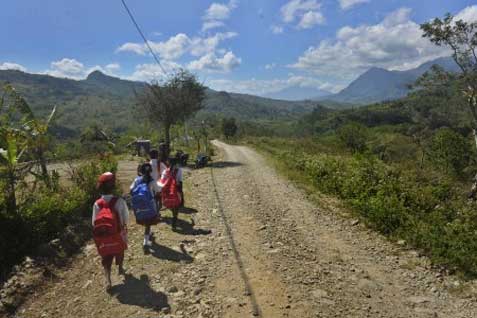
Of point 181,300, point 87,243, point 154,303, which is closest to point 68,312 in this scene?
point 154,303

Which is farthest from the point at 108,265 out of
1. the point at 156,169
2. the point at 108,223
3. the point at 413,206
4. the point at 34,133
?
the point at 413,206

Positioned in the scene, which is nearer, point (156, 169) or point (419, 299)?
point (419, 299)

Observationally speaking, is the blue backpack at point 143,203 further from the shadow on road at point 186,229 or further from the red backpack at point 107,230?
the shadow on road at point 186,229

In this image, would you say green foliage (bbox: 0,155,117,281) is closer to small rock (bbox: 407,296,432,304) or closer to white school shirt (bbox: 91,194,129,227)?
white school shirt (bbox: 91,194,129,227)

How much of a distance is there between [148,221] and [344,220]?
200 inches

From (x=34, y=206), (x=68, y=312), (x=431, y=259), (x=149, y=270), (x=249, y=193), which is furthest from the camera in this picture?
(x=249, y=193)

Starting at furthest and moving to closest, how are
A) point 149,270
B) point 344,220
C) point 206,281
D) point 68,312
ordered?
point 344,220, point 149,270, point 206,281, point 68,312

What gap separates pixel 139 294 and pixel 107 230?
3.50ft

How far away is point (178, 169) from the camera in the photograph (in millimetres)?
8062

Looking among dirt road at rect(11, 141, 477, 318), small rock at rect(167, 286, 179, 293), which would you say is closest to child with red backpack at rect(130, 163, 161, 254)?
dirt road at rect(11, 141, 477, 318)

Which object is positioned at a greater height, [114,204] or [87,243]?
[114,204]

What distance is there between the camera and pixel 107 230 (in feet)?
16.6

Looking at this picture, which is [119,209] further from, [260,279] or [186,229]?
[186,229]

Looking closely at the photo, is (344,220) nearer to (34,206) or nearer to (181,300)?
(181,300)
